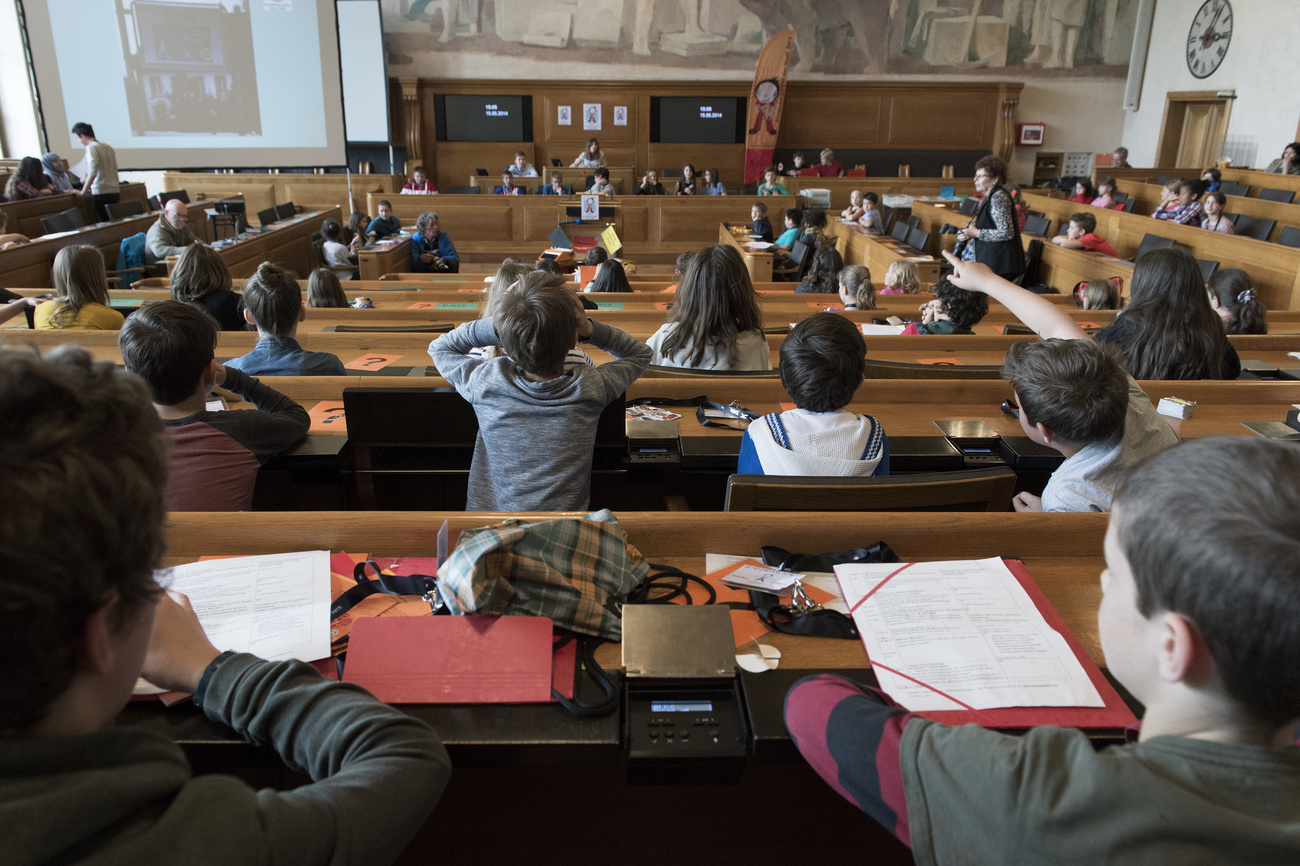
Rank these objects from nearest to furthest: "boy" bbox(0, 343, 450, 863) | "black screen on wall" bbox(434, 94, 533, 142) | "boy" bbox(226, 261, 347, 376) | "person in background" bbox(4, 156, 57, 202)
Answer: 1. "boy" bbox(0, 343, 450, 863)
2. "boy" bbox(226, 261, 347, 376)
3. "person in background" bbox(4, 156, 57, 202)
4. "black screen on wall" bbox(434, 94, 533, 142)

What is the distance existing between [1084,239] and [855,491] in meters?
6.94

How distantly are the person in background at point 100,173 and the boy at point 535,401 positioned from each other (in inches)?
329

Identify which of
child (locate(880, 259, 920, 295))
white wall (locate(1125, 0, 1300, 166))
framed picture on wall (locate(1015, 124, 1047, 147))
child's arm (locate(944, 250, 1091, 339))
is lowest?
child (locate(880, 259, 920, 295))

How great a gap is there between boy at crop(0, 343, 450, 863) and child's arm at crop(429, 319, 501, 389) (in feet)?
5.01

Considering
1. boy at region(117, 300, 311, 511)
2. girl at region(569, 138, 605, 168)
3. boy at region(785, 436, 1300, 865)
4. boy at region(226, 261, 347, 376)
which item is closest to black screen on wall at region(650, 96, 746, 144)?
girl at region(569, 138, 605, 168)

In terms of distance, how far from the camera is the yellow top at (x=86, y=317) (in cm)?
389

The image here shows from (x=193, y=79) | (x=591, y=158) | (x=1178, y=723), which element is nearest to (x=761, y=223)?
(x=591, y=158)

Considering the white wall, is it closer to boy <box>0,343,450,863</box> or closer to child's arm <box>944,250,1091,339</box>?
child's arm <box>944,250,1091,339</box>

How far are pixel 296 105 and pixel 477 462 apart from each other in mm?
9107

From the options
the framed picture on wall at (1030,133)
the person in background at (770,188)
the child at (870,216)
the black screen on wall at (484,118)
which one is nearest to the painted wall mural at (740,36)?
the black screen on wall at (484,118)

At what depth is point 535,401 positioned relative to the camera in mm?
2074

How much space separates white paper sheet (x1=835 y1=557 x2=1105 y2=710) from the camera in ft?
3.82

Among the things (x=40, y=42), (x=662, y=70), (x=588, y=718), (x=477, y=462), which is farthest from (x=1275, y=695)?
(x=662, y=70)

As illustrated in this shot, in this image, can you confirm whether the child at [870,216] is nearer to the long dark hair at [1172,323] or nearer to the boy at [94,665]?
the long dark hair at [1172,323]
